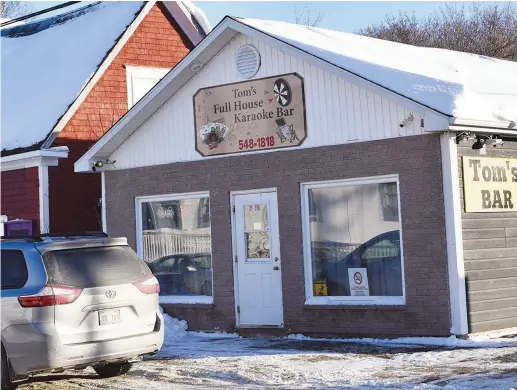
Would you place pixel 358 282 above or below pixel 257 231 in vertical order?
below

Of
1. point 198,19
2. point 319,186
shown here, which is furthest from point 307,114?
point 198,19

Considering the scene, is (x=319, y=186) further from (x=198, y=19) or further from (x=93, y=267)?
(x=198, y=19)

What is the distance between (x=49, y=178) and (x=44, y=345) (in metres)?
10.3

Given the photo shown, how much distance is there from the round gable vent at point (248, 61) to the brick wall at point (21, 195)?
616 centimetres

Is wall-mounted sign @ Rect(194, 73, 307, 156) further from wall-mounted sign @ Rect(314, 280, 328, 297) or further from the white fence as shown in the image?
wall-mounted sign @ Rect(314, 280, 328, 297)

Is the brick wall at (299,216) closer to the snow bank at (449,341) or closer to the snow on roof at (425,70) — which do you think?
the snow bank at (449,341)

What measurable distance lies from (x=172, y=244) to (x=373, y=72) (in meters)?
4.99

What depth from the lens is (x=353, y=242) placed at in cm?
1458

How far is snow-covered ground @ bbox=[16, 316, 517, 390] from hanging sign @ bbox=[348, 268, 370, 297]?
0.73 meters

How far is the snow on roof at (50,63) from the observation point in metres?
20.5

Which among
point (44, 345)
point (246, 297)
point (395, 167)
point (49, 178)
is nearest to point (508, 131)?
point (395, 167)

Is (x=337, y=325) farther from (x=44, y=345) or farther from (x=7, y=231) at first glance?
(x=7, y=231)

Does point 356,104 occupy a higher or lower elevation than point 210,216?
higher

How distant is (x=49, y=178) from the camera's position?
65.4 ft
